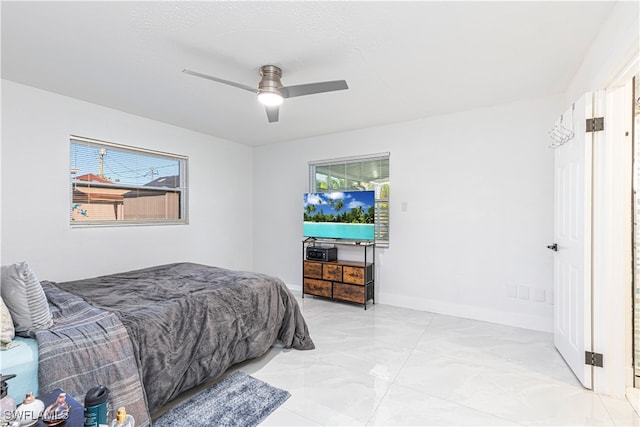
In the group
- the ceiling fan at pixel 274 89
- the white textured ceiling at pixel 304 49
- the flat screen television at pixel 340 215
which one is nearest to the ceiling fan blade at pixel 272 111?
the ceiling fan at pixel 274 89

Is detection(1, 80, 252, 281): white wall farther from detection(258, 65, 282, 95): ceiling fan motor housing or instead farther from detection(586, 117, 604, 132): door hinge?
detection(586, 117, 604, 132): door hinge

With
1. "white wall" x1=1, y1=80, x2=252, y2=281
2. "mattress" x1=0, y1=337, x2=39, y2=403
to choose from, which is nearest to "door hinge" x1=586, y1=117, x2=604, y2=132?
"mattress" x1=0, y1=337, x2=39, y2=403

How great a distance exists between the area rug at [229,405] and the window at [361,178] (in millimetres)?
2591

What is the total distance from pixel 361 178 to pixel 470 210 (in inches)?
60.5

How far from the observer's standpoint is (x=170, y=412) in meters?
1.91

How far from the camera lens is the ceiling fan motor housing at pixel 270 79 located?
7.82 feet

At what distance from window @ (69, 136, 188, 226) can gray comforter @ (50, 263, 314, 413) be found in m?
1.00

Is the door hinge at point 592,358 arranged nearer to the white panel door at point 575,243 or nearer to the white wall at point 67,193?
the white panel door at point 575,243

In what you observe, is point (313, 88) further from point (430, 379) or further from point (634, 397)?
point (634, 397)

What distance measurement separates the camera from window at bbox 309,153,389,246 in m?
4.27

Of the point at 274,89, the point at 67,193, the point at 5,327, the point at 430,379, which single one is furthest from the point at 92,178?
the point at 430,379

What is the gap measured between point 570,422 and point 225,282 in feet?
8.31

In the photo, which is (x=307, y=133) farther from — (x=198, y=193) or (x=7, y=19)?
(x=7, y=19)

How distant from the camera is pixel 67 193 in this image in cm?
316
